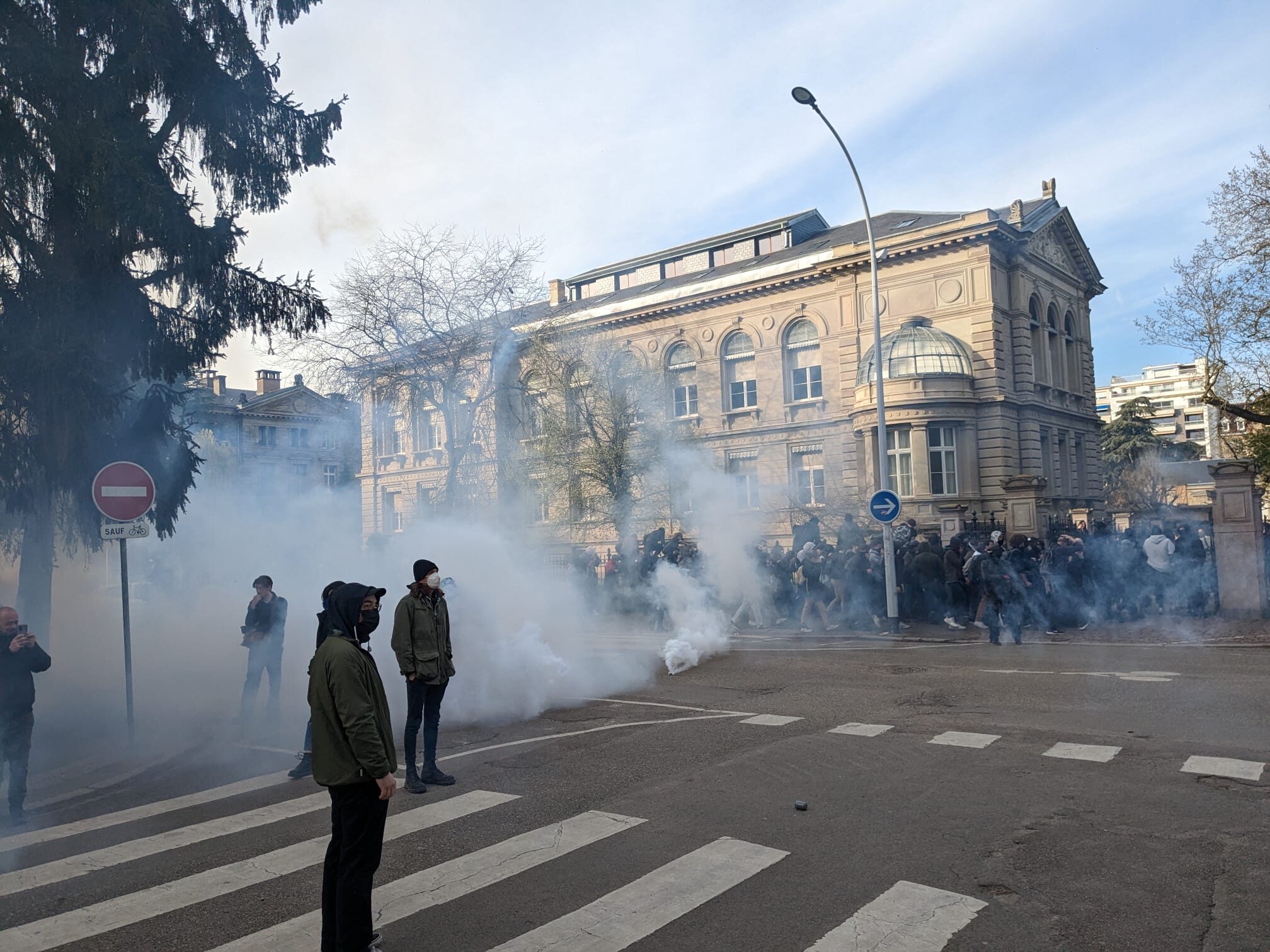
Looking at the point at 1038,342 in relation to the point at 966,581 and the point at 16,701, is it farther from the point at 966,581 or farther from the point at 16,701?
the point at 16,701

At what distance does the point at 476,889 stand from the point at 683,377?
120 ft

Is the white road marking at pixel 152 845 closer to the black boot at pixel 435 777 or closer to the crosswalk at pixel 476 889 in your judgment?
the crosswalk at pixel 476 889

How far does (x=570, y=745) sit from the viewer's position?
8.34 metres

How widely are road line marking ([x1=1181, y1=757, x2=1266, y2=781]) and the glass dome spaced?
26486mm

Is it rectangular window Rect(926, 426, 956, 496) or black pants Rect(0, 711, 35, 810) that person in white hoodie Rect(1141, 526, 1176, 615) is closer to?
rectangular window Rect(926, 426, 956, 496)

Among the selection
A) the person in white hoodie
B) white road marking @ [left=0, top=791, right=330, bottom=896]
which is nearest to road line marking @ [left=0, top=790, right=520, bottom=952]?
white road marking @ [left=0, top=791, right=330, bottom=896]

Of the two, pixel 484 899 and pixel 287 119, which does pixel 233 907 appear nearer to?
pixel 484 899

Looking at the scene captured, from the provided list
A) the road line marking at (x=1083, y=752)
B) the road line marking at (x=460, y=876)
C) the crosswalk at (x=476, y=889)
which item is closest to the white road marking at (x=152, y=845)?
the crosswalk at (x=476, y=889)

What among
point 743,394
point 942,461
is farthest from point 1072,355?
point 743,394

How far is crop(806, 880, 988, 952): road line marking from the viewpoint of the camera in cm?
401

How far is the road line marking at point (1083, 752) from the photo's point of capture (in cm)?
709

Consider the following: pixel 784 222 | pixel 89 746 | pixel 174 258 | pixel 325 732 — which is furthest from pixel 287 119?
pixel 784 222

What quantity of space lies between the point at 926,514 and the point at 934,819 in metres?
28.4

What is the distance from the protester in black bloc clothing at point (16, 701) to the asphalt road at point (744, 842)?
0.32 metres
